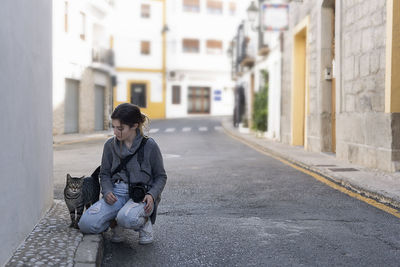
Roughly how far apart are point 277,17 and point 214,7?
27.3m

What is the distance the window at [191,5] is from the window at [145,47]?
4.14 meters

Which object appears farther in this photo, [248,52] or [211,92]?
[211,92]

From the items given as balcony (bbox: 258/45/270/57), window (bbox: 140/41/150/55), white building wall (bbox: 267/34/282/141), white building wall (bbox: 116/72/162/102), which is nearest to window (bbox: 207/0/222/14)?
window (bbox: 140/41/150/55)

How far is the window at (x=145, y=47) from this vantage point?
135ft

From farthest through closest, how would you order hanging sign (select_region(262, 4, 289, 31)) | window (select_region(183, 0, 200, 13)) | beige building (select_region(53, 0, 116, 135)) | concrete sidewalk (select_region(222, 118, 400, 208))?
window (select_region(183, 0, 200, 13)) → beige building (select_region(53, 0, 116, 135)) → hanging sign (select_region(262, 4, 289, 31)) → concrete sidewalk (select_region(222, 118, 400, 208))

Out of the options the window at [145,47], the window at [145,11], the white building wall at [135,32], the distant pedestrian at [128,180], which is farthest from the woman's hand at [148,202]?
the window at [145,11]

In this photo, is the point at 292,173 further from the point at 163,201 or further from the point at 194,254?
the point at 194,254

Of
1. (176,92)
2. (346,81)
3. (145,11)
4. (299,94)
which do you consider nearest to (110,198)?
(346,81)

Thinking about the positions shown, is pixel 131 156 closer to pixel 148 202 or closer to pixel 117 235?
pixel 148 202

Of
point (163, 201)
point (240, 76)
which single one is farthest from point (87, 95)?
point (163, 201)

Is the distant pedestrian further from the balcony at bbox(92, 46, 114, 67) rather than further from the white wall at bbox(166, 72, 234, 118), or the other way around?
the white wall at bbox(166, 72, 234, 118)

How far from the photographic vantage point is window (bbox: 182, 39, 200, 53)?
4211 cm

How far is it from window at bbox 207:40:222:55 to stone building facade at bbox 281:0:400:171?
27169 mm

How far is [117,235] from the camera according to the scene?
4145mm
